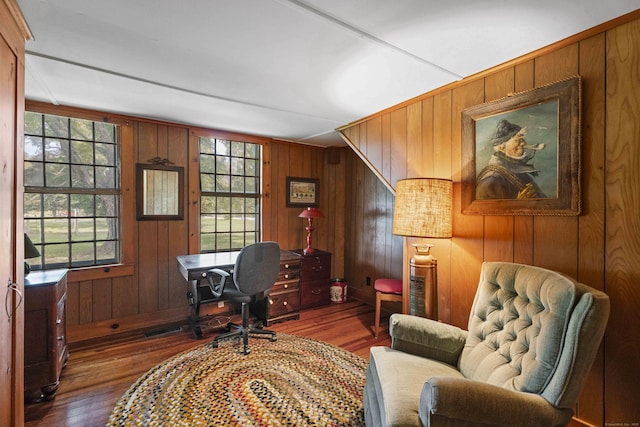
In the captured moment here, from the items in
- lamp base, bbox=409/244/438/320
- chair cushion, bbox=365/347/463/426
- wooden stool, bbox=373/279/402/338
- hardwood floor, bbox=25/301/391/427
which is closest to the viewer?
chair cushion, bbox=365/347/463/426

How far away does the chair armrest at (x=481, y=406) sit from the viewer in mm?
1056

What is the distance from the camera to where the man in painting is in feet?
5.69

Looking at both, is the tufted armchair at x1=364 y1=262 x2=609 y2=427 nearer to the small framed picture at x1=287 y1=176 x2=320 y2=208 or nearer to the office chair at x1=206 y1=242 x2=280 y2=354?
the office chair at x1=206 y1=242 x2=280 y2=354

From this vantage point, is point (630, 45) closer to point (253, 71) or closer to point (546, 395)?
point (546, 395)

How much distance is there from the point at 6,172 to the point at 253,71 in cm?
144

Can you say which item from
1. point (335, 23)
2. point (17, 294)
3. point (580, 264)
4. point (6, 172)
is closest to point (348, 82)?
point (335, 23)

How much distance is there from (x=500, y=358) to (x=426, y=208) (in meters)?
0.95

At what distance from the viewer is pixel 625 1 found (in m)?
1.29

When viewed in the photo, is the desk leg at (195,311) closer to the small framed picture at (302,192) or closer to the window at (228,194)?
the window at (228,194)

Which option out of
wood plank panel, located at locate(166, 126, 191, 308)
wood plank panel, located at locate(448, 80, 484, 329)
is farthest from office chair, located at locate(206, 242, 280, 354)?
wood plank panel, located at locate(448, 80, 484, 329)

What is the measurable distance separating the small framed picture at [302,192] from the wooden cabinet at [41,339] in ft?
8.64

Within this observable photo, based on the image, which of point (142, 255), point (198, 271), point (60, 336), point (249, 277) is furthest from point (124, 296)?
point (249, 277)

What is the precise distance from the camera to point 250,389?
2.03 metres

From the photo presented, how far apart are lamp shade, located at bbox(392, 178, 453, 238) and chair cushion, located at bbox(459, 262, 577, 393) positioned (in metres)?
0.39
